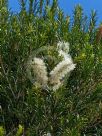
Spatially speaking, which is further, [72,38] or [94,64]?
[72,38]

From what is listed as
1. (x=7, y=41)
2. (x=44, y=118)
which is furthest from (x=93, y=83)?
(x=7, y=41)

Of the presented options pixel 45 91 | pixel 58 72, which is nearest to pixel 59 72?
pixel 58 72

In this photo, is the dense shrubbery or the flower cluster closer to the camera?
the flower cluster

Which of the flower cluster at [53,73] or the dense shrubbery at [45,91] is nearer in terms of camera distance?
the flower cluster at [53,73]

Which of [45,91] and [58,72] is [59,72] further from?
[45,91]

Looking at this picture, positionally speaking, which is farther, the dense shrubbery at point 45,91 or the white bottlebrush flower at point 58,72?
the dense shrubbery at point 45,91

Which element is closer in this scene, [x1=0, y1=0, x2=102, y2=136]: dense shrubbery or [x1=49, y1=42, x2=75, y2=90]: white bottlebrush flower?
[x1=49, y1=42, x2=75, y2=90]: white bottlebrush flower

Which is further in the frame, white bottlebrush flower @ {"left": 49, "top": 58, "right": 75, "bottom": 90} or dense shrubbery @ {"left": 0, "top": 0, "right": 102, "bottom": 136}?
dense shrubbery @ {"left": 0, "top": 0, "right": 102, "bottom": 136}

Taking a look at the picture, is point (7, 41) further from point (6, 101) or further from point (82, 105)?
point (82, 105)
